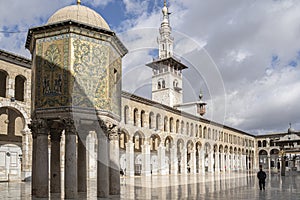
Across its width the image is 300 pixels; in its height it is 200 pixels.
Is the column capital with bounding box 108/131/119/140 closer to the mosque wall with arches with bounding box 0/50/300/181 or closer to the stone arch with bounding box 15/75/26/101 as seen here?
the mosque wall with arches with bounding box 0/50/300/181

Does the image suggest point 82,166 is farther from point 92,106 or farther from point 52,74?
point 52,74

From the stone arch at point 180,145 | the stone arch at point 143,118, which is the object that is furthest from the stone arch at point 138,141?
the stone arch at point 180,145

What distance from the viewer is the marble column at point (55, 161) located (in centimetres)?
1312

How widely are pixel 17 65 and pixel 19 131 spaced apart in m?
5.22

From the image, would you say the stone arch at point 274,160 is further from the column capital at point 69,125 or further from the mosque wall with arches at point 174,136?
the column capital at point 69,125

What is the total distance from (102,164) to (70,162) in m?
1.13

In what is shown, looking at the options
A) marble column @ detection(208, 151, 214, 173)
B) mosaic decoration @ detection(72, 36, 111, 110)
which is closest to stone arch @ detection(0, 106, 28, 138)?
mosaic decoration @ detection(72, 36, 111, 110)

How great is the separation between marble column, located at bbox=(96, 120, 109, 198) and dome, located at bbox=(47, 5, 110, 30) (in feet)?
11.9

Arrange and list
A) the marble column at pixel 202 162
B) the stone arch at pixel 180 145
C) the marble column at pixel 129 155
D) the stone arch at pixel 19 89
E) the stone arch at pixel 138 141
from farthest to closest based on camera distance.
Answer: the marble column at pixel 202 162, the stone arch at pixel 180 145, the stone arch at pixel 138 141, the marble column at pixel 129 155, the stone arch at pixel 19 89

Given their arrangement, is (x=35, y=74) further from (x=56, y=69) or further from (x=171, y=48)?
(x=171, y=48)

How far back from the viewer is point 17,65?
81.7ft

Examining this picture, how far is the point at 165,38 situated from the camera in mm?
63719

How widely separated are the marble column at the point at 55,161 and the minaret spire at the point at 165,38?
50647mm

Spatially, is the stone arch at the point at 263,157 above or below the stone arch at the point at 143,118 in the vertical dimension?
below
